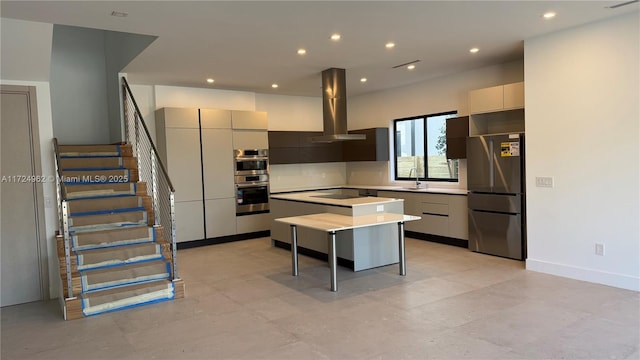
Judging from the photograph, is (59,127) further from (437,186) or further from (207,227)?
(437,186)

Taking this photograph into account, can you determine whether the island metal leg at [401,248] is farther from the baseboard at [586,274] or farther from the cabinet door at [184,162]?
the cabinet door at [184,162]

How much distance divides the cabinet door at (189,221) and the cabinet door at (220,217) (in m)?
0.14

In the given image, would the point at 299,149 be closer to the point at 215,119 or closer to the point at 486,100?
the point at 215,119

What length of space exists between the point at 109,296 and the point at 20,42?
2.62m

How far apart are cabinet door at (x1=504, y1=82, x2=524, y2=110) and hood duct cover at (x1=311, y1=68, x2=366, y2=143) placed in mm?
2320

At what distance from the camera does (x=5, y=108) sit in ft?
15.5

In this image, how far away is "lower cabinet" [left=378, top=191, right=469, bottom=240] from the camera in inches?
263

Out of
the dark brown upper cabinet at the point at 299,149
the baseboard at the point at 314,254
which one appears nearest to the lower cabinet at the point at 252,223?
the baseboard at the point at 314,254

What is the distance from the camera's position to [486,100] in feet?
20.6

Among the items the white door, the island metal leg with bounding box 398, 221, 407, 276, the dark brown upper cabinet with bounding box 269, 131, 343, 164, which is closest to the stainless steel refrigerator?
the island metal leg with bounding box 398, 221, 407, 276

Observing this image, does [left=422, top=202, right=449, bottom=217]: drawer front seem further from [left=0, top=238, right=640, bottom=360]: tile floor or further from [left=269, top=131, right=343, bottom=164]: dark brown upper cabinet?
[left=269, top=131, right=343, bottom=164]: dark brown upper cabinet

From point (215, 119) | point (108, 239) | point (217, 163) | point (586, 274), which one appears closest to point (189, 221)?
point (217, 163)

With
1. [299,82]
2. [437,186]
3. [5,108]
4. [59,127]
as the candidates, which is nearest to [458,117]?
[437,186]

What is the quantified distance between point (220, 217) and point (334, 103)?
298cm
